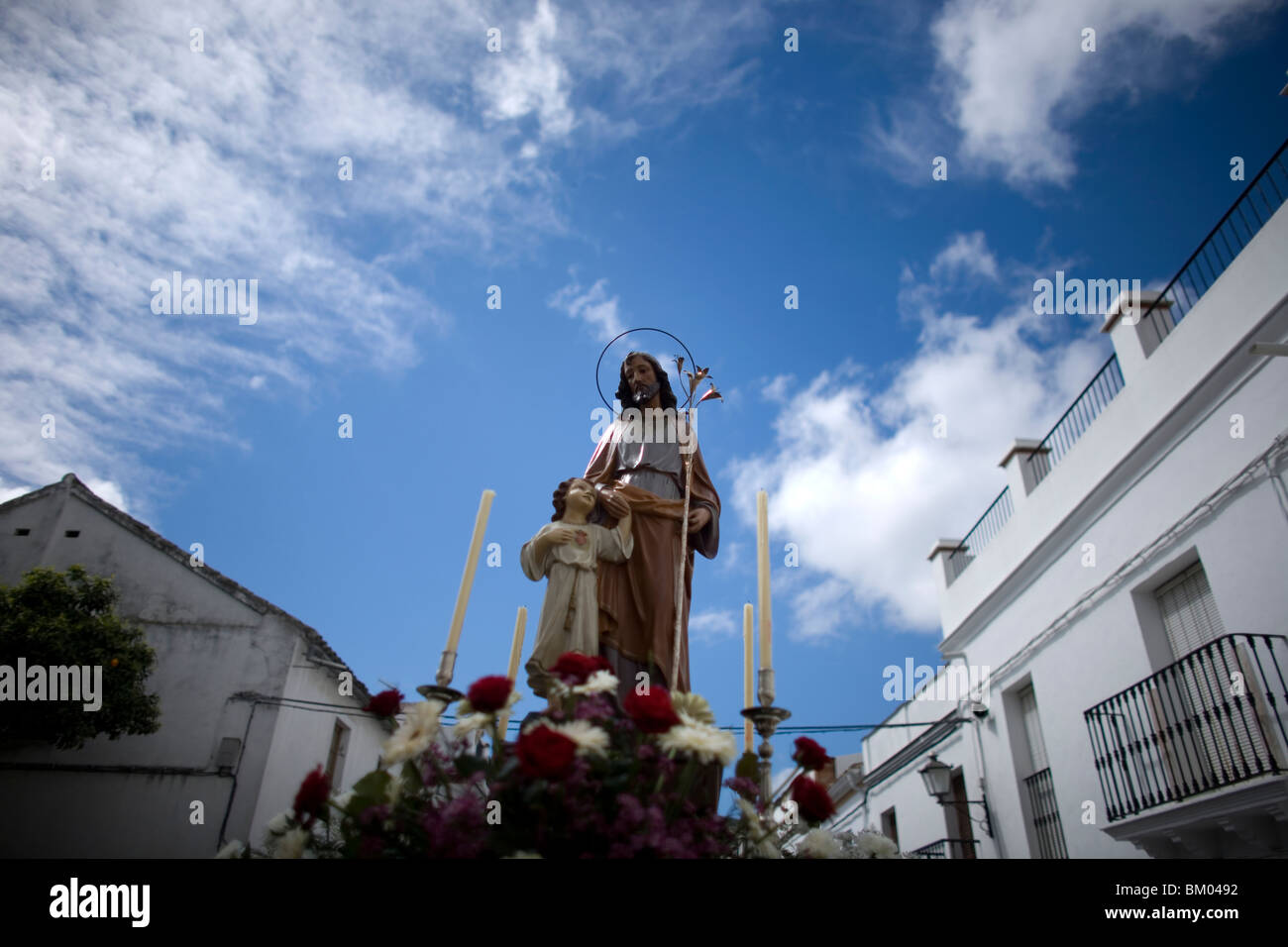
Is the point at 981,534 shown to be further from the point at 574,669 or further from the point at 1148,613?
the point at 574,669

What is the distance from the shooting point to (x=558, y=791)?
163cm

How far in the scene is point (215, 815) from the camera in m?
10.2

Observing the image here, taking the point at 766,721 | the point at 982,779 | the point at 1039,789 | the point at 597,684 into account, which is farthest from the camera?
the point at 982,779

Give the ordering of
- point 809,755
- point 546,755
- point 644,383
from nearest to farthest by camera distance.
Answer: point 546,755 → point 809,755 → point 644,383

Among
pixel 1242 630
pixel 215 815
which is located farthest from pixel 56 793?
pixel 1242 630

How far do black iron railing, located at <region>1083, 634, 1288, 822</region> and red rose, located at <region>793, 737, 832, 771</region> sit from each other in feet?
20.0

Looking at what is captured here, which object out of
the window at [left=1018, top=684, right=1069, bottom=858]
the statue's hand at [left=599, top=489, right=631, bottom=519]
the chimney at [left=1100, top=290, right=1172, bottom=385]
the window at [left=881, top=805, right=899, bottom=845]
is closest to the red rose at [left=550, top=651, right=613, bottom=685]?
the statue's hand at [left=599, top=489, right=631, bottom=519]

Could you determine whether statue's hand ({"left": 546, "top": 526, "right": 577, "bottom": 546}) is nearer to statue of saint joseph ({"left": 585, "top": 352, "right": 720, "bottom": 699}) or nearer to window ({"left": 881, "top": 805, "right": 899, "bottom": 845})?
statue of saint joseph ({"left": 585, "top": 352, "right": 720, "bottom": 699})

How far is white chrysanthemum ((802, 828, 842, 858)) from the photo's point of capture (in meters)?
2.07

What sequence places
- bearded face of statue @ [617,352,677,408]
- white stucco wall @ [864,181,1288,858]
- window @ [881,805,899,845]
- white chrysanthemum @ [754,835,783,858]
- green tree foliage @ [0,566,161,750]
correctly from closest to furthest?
1. white chrysanthemum @ [754,835,783,858]
2. bearded face of statue @ [617,352,677,408]
3. white stucco wall @ [864,181,1288,858]
4. green tree foliage @ [0,566,161,750]
5. window @ [881,805,899,845]

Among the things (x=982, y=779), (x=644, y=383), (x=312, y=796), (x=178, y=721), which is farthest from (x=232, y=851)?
(x=982, y=779)

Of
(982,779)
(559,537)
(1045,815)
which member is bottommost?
(1045,815)

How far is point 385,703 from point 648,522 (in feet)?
6.46
